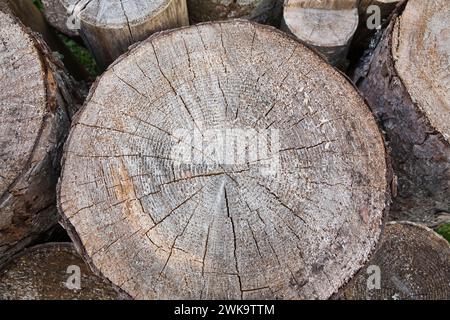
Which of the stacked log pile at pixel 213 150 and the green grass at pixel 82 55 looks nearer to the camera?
the stacked log pile at pixel 213 150

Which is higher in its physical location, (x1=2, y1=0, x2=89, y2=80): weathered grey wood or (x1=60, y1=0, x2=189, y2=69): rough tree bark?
(x1=60, y1=0, x2=189, y2=69): rough tree bark

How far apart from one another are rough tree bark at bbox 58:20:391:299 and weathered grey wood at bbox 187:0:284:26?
0.66 m

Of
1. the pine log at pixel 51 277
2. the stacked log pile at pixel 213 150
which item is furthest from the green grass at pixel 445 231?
the pine log at pixel 51 277

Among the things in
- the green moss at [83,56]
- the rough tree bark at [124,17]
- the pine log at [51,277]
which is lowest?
the pine log at [51,277]

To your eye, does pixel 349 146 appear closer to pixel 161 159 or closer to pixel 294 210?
pixel 294 210

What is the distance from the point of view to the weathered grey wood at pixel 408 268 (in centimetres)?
261

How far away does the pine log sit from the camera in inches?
97.6

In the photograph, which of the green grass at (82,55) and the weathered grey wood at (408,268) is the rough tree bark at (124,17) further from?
the weathered grey wood at (408,268)

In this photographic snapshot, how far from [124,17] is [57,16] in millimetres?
1131

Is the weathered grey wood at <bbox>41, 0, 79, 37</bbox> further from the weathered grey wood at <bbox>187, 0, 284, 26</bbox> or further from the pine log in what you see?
the pine log

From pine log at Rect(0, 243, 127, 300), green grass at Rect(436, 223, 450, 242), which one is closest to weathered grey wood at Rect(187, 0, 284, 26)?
pine log at Rect(0, 243, 127, 300)

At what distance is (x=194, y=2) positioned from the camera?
8.51ft

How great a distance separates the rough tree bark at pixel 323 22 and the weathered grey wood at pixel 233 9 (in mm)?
279

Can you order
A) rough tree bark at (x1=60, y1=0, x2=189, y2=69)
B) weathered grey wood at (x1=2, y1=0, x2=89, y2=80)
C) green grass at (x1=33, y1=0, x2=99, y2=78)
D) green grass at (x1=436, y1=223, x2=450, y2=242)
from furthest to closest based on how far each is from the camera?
green grass at (x1=33, y1=0, x2=99, y2=78) < green grass at (x1=436, y1=223, x2=450, y2=242) < weathered grey wood at (x1=2, y1=0, x2=89, y2=80) < rough tree bark at (x1=60, y1=0, x2=189, y2=69)
